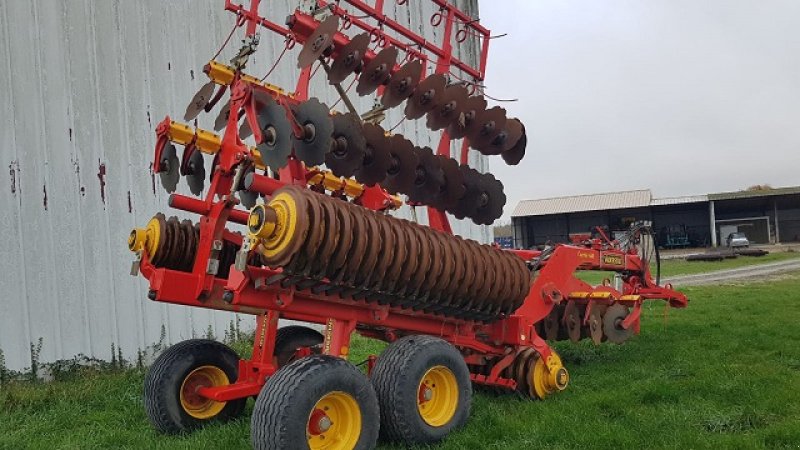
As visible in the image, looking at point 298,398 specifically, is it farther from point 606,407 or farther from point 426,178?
point 606,407

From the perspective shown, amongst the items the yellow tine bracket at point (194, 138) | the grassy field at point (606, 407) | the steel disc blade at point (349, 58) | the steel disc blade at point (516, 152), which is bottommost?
the grassy field at point (606, 407)

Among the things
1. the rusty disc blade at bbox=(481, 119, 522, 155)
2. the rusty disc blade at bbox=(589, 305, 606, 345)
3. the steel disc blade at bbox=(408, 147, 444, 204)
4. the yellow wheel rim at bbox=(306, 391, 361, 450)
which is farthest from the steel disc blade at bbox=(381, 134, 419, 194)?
the rusty disc blade at bbox=(589, 305, 606, 345)

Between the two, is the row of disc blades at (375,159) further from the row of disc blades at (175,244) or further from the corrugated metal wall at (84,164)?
the corrugated metal wall at (84,164)

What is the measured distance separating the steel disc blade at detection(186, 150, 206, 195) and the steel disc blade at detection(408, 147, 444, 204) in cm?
187

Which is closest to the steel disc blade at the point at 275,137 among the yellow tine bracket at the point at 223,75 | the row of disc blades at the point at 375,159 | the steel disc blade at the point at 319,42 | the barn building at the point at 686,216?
the row of disc blades at the point at 375,159

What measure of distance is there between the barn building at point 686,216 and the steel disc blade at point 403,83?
111 feet

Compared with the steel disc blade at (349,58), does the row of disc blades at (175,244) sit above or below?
below

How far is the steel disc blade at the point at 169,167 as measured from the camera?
17.3ft

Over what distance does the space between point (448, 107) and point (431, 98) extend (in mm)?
198

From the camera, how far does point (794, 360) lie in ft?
22.0

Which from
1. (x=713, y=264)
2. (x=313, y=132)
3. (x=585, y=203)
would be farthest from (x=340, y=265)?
(x=585, y=203)

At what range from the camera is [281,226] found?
3887 mm

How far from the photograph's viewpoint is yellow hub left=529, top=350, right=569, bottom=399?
5.64m

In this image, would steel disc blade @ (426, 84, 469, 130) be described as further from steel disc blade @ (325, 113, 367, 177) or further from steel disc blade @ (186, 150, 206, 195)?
steel disc blade @ (186, 150, 206, 195)
